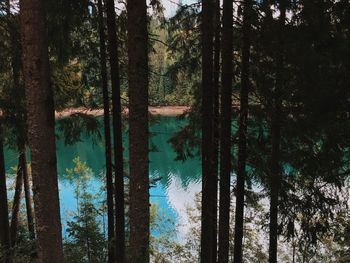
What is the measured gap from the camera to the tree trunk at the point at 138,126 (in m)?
4.10

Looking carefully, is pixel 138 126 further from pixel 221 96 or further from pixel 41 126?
pixel 221 96

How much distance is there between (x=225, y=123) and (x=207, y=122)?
41cm

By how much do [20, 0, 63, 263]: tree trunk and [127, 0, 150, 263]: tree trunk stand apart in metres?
1.01

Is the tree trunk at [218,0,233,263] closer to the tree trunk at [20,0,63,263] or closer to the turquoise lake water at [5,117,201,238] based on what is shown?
the tree trunk at [20,0,63,263]

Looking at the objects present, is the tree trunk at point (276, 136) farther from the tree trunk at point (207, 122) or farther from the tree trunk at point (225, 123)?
the tree trunk at point (207, 122)

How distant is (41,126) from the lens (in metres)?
3.26

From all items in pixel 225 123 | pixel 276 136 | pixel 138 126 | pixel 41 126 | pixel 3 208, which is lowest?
pixel 3 208

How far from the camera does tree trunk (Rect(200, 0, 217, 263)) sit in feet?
18.8

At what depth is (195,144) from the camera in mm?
8250

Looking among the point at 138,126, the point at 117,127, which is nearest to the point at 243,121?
the point at 117,127

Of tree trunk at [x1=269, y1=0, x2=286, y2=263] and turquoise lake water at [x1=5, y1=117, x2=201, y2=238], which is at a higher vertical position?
tree trunk at [x1=269, y1=0, x2=286, y2=263]

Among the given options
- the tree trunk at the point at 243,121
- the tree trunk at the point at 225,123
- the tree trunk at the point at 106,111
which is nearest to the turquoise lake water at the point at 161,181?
the tree trunk at the point at 106,111

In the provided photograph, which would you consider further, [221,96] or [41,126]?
[221,96]

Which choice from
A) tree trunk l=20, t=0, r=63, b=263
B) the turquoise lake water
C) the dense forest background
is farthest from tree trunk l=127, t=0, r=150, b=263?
the turquoise lake water
